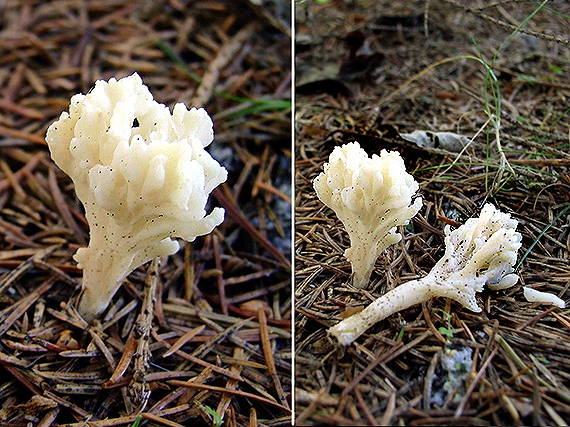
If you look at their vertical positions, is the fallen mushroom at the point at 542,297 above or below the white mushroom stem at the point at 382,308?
below

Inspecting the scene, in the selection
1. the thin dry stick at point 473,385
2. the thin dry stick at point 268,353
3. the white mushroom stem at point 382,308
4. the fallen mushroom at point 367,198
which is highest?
the fallen mushroom at point 367,198

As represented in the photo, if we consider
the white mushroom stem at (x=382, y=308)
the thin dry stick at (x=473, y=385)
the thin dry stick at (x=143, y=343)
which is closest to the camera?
the thin dry stick at (x=473, y=385)

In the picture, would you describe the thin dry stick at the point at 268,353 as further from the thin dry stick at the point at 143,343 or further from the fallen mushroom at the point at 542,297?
the fallen mushroom at the point at 542,297

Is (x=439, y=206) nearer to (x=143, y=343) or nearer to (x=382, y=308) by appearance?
(x=382, y=308)

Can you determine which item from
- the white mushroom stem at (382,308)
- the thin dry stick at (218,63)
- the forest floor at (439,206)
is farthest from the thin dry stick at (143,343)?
the thin dry stick at (218,63)

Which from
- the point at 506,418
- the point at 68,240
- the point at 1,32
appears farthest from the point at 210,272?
the point at 1,32

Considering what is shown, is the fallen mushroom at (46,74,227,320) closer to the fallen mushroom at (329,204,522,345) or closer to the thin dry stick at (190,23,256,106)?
the fallen mushroom at (329,204,522,345)

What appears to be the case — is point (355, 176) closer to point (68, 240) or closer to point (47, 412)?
point (47, 412)
